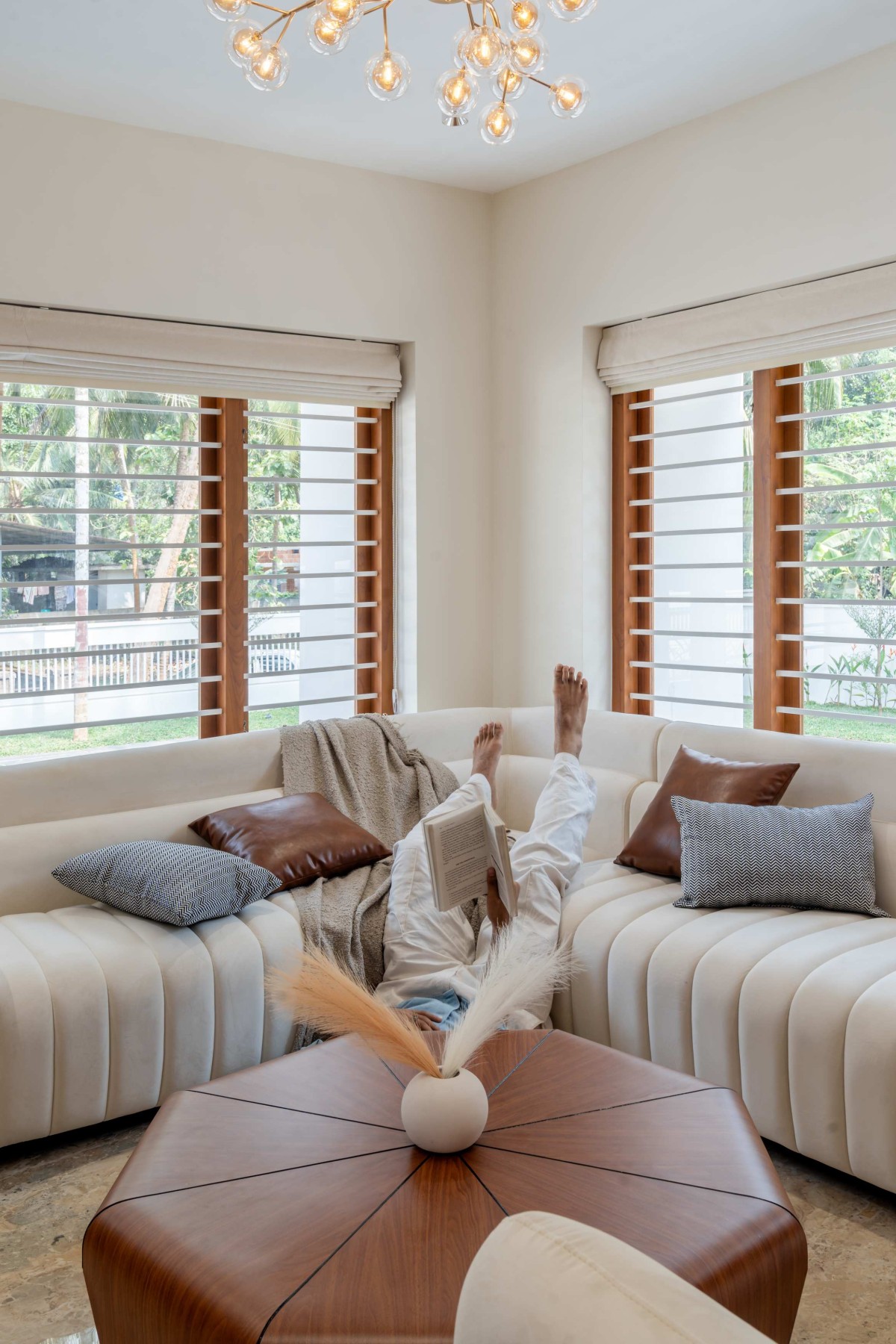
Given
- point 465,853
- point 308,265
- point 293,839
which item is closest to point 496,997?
point 465,853

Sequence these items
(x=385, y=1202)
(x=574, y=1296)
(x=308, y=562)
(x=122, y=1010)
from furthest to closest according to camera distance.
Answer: (x=308, y=562) → (x=122, y=1010) → (x=385, y=1202) → (x=574, y=1296)

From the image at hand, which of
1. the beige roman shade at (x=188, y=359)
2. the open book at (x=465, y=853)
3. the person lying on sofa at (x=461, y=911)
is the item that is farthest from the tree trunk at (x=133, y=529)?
the open book at (x=465, y=853)

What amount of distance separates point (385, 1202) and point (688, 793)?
1.95 m

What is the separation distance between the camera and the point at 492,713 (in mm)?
4289

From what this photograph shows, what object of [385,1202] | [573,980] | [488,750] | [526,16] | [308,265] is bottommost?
[573,980]

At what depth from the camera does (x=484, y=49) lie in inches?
80.6

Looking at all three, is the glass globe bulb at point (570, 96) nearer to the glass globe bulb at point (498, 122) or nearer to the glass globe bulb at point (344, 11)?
the glass globe bulb at point (498, 122)

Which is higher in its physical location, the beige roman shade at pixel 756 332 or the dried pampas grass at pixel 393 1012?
the beige roman shade at pixel 756 332

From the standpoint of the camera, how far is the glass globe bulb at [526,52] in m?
2.06

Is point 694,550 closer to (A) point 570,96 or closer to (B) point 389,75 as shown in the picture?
(A) point 570,96

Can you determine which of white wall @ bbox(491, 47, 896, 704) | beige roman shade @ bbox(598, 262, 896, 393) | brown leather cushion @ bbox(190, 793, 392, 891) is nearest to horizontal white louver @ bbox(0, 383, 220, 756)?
brown leather cushion @ bbox(190, 793, 392, 891)

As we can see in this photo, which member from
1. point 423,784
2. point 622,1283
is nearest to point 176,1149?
point 622,1283

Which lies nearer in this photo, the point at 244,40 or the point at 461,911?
the point at 244,40

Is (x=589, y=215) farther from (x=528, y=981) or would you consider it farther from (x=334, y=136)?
(x=528, y=981)
